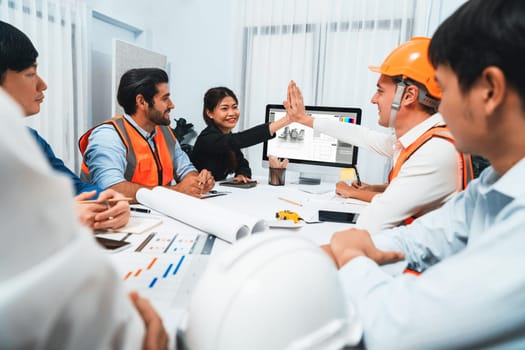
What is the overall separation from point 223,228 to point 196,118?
2.60m

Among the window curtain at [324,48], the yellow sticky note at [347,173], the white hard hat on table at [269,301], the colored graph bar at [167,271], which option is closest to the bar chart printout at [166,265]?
the colored graph bar at [167,271]

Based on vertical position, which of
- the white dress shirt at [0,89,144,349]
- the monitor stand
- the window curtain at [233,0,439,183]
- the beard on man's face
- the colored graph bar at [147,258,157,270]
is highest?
the window curtain at [233,0,439,183]

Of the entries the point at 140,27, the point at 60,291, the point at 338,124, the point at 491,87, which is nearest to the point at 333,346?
the point at 60,291

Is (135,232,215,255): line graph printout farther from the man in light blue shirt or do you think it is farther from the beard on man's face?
the beard on man's face

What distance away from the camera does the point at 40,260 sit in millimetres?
287

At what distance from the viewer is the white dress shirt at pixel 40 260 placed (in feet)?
0.86

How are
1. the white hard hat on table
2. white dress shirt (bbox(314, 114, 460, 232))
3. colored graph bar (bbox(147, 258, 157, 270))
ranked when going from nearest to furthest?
the white hard hat on table
colored graph bar (bbox(147, 258, 157, 270))
white dress shirt (bbox(314, 114, 460, 232))

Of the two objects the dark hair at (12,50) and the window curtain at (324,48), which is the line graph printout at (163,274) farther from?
the window curtain at (324,48)

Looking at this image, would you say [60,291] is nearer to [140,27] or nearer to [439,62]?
[439,62]

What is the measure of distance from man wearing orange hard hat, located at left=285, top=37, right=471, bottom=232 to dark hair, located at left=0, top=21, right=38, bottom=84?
138cm

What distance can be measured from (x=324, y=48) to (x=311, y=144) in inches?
41.8

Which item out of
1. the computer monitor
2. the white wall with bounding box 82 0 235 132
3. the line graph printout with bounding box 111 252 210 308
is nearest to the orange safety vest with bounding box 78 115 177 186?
the computer monitor

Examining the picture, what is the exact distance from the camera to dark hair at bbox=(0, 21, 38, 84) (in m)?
1.18

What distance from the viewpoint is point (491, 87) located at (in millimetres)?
559
